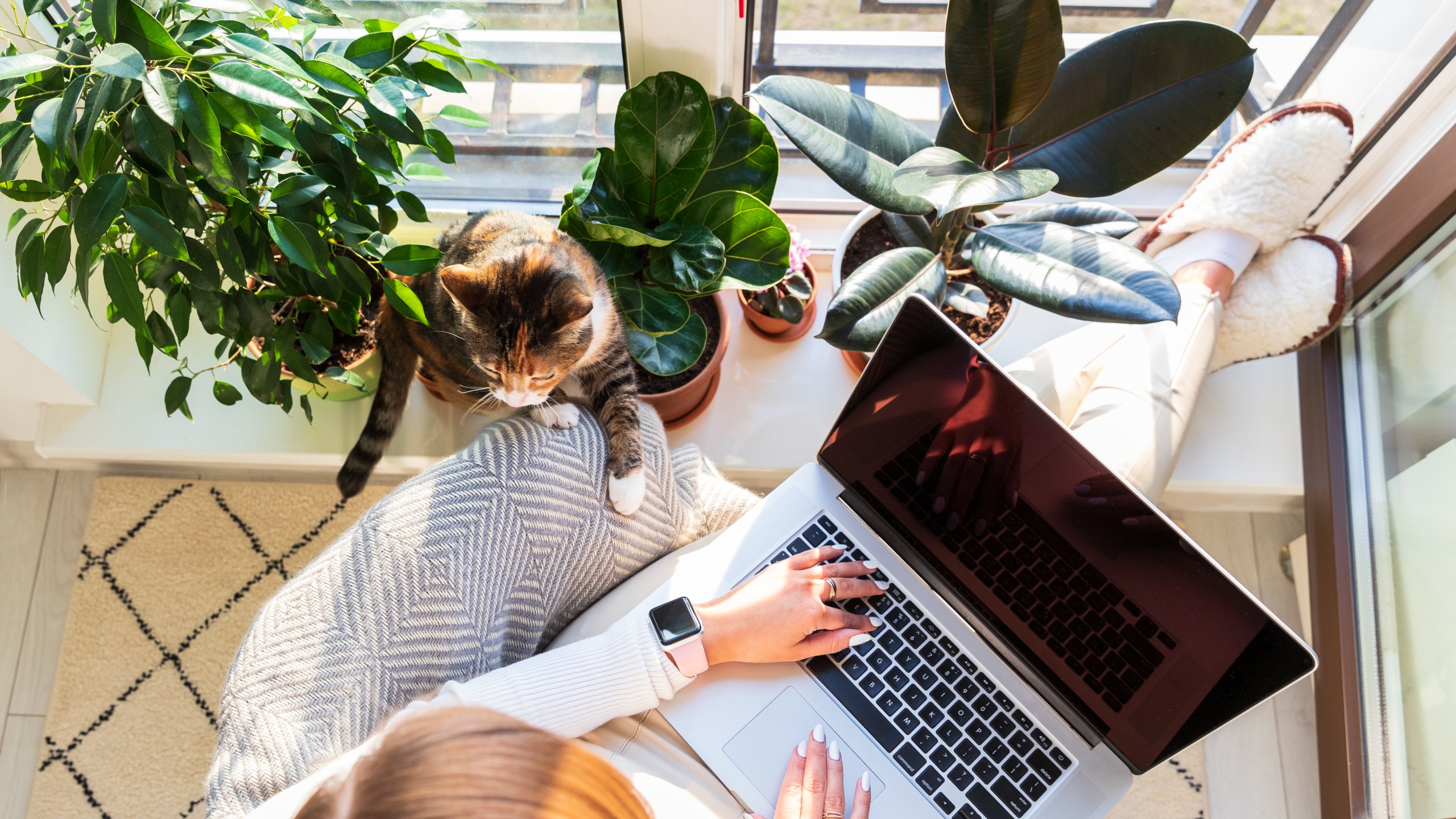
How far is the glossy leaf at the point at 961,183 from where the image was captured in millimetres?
716

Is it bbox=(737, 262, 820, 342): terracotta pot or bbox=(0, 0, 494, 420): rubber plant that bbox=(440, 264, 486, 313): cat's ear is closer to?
bbox=(0, 0, 494, 420): rubber plant

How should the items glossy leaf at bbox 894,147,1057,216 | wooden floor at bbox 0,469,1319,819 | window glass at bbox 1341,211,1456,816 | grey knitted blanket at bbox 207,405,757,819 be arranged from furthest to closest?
wooden floor at bbox 0,469,1319,819, window glass at bbox 1341,211,1456,816, grey knitted blanket at bbox 207,405,757,819, glossy leaf at bbox 894,147,1057,216

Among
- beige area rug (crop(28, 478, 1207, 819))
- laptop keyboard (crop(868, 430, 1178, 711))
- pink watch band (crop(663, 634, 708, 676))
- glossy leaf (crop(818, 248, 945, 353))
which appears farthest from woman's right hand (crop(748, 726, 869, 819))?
beige area rug (crop(28, 478, 1207, 819))

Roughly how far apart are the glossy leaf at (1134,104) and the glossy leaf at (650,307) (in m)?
0.43

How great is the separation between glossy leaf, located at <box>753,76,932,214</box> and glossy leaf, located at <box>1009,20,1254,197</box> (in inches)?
5.5

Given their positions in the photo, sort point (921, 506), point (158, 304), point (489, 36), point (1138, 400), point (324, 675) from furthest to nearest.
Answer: point (158, 304) → point (489, 36) → point (1138, 400) → point (921, 506) → point (324, 675)

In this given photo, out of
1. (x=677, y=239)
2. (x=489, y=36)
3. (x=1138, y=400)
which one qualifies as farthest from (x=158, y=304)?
(x=1138, y=400)

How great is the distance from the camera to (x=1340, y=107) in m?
1.27

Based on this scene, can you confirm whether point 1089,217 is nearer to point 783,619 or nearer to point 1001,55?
point 1001,55

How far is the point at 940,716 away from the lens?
0.96 m

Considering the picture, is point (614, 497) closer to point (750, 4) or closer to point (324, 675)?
point (324, 675)

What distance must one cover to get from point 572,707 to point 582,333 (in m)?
0.44

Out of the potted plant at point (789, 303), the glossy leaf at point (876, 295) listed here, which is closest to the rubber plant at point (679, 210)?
the glossy leaf at point (876, 295)

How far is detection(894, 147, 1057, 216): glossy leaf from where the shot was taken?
28.2 inches
